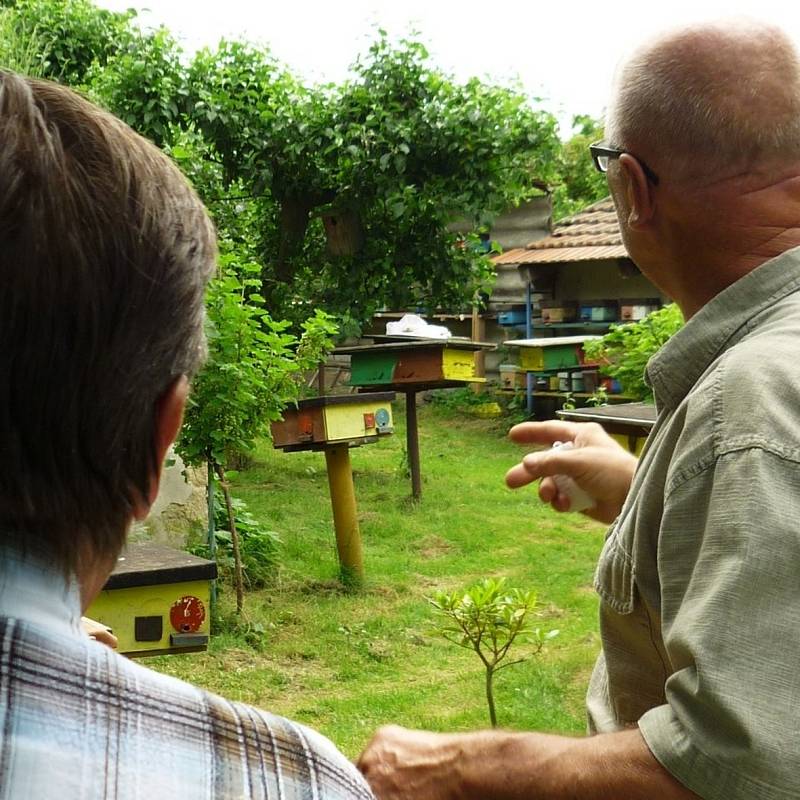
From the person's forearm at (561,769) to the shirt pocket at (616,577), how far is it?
0.78 feet

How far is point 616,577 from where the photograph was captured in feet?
5.10

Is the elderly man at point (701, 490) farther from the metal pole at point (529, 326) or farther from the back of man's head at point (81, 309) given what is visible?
the metal pole at point (529, 326)

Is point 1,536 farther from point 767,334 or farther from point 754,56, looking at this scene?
point 754,56

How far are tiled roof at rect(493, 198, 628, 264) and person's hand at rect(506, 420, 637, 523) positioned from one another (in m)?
10.1

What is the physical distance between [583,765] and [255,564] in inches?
203

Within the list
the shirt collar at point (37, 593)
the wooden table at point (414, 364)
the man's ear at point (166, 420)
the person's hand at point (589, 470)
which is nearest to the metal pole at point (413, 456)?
the wooden table at point (414, 364)

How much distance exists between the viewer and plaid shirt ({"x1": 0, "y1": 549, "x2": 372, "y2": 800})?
31.0 inches

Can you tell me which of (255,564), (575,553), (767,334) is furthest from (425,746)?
(575,553)

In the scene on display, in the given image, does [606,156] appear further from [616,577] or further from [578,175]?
[578,175]

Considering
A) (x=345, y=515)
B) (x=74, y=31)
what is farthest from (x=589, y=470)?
(x=74, y=31)

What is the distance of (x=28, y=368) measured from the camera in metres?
0.86

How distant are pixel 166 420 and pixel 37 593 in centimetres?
21

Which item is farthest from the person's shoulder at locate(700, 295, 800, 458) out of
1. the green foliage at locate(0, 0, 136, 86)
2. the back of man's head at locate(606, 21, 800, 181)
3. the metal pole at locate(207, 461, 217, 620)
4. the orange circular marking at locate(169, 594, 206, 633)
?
the green foliage at locate(0, 0, 136, 86)

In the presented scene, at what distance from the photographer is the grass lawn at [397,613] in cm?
471
